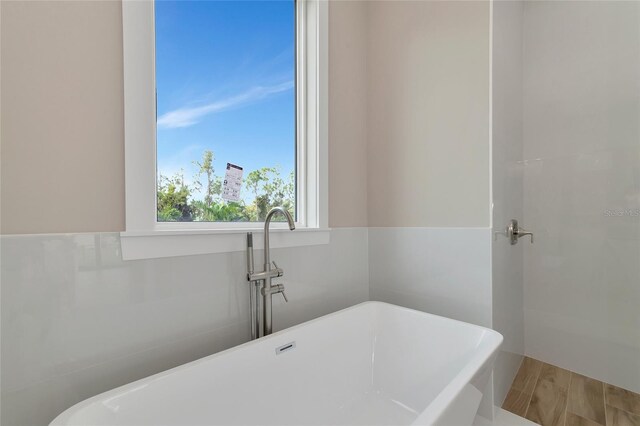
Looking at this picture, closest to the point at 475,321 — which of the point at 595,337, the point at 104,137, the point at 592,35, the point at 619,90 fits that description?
the point at 595,337

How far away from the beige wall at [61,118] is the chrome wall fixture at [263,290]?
543 mm

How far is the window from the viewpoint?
127 cm

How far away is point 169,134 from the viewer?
1.27m

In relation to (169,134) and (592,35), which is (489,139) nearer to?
(592,35)

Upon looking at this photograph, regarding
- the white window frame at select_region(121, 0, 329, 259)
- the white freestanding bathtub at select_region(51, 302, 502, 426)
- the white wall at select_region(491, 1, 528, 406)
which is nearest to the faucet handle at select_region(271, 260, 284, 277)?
the white window frame at select_region(121, 0, 329, 259)

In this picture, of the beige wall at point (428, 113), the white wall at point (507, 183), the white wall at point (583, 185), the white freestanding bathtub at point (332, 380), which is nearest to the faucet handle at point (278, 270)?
the white freestanding bathtub at point (332, 380)

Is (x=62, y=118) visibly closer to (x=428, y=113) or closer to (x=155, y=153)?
(x=155, y=153)

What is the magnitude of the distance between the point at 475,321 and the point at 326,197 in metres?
1.06

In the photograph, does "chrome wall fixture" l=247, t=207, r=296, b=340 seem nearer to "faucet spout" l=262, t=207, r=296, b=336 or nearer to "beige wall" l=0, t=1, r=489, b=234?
"faucet spout" l=262, t=207, r=296, b=336

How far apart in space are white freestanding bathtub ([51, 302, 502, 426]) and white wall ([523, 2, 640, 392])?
1.15 metres

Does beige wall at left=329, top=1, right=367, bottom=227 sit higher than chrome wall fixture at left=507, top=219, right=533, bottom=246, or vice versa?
beige wall at left=329, top=1, right=367, bottom=227

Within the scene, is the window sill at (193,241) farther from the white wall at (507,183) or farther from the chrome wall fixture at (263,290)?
the white wall at (507,183)

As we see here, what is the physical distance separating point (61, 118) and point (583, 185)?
107 inches

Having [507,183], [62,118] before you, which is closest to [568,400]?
[507,183]
